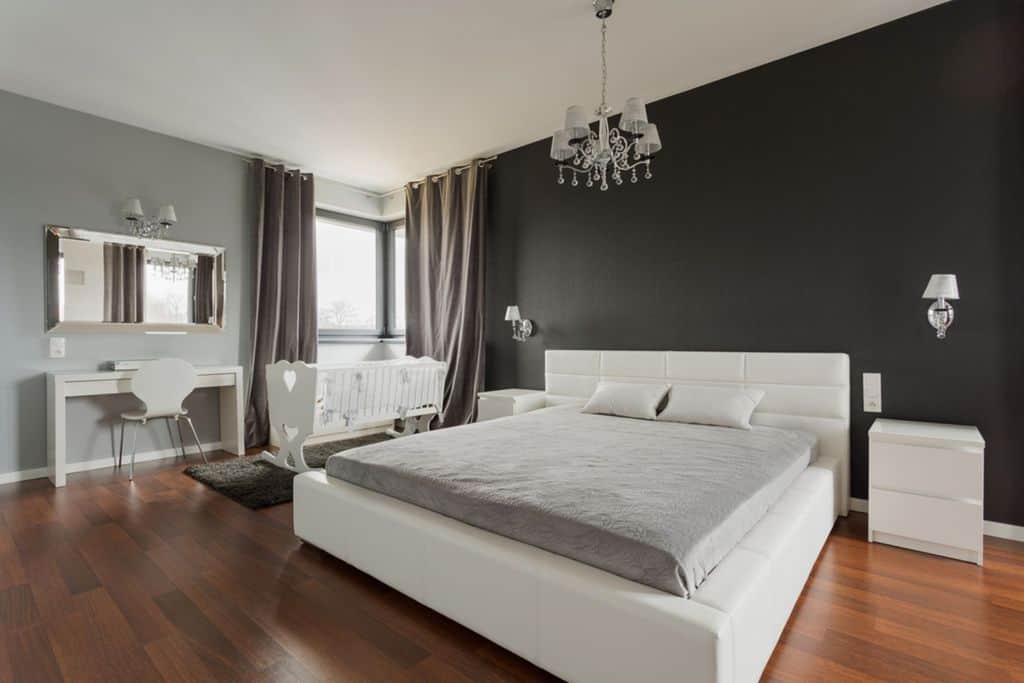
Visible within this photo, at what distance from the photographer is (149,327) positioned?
4020mm

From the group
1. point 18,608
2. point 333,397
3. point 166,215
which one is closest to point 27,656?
point 18,608

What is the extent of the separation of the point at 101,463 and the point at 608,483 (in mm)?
4167

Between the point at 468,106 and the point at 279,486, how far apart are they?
300 cm

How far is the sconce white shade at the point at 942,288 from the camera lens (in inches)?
92.6

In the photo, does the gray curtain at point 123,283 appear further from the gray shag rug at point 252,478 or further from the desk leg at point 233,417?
the gray shag rug at point 252,478

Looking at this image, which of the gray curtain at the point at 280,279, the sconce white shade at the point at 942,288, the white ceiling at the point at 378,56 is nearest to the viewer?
the sconce white shade at the point at 942,288

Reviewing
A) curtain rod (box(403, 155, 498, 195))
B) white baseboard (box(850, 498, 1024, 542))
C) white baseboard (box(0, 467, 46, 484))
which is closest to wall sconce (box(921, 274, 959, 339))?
white baseboard (box(850, 498, 1024, 542))

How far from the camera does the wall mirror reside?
11.9 ft

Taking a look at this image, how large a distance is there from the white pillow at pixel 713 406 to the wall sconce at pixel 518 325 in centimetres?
156

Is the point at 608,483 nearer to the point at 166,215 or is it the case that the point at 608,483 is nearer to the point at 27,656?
the point at 27,656

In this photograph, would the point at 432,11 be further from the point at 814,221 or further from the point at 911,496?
the point at 911,496

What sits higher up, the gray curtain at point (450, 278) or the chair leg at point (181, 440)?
the gray curtain at point (450, 278)

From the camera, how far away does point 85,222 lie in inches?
146

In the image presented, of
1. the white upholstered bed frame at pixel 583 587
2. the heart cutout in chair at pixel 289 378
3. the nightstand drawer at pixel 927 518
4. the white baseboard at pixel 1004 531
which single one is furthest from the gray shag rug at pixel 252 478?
the white baseboard at pixel 1004 531
